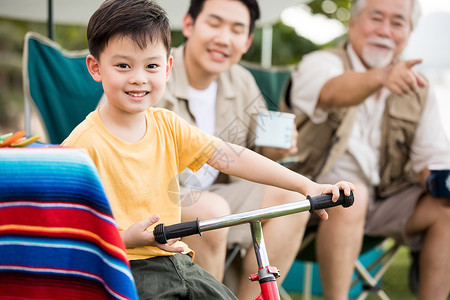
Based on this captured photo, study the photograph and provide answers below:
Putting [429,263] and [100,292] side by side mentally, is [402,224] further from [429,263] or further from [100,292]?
[100,292]


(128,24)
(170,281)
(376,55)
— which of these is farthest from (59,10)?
(170,281)

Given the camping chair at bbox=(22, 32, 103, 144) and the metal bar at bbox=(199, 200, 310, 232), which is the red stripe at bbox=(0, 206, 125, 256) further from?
the camping chair at bbox=(22, 32, 103, 144)

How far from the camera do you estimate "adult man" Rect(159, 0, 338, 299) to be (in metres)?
1.92

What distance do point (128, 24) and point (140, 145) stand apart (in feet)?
0.83

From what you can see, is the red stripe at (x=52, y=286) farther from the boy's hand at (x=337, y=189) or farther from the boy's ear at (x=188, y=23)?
the boy's ear at (x=188, y=23)

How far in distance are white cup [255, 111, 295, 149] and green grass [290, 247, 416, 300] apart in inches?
75.1

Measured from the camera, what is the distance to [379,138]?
8.59ft

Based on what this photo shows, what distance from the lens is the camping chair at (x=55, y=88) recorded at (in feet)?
8.82

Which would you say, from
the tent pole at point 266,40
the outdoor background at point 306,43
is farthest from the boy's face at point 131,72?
the tent pole at point 266,40

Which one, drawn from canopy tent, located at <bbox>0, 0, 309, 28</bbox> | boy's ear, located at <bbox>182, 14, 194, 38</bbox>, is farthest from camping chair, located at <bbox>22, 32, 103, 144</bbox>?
boy's ear, located at <bbox>182, 14, 194, 38</bbox>

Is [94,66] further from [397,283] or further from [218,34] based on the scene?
[397,283]

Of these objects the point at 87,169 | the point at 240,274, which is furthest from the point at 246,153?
the point at 240,274

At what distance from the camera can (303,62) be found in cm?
267

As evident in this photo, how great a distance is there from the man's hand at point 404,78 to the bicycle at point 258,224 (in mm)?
959
